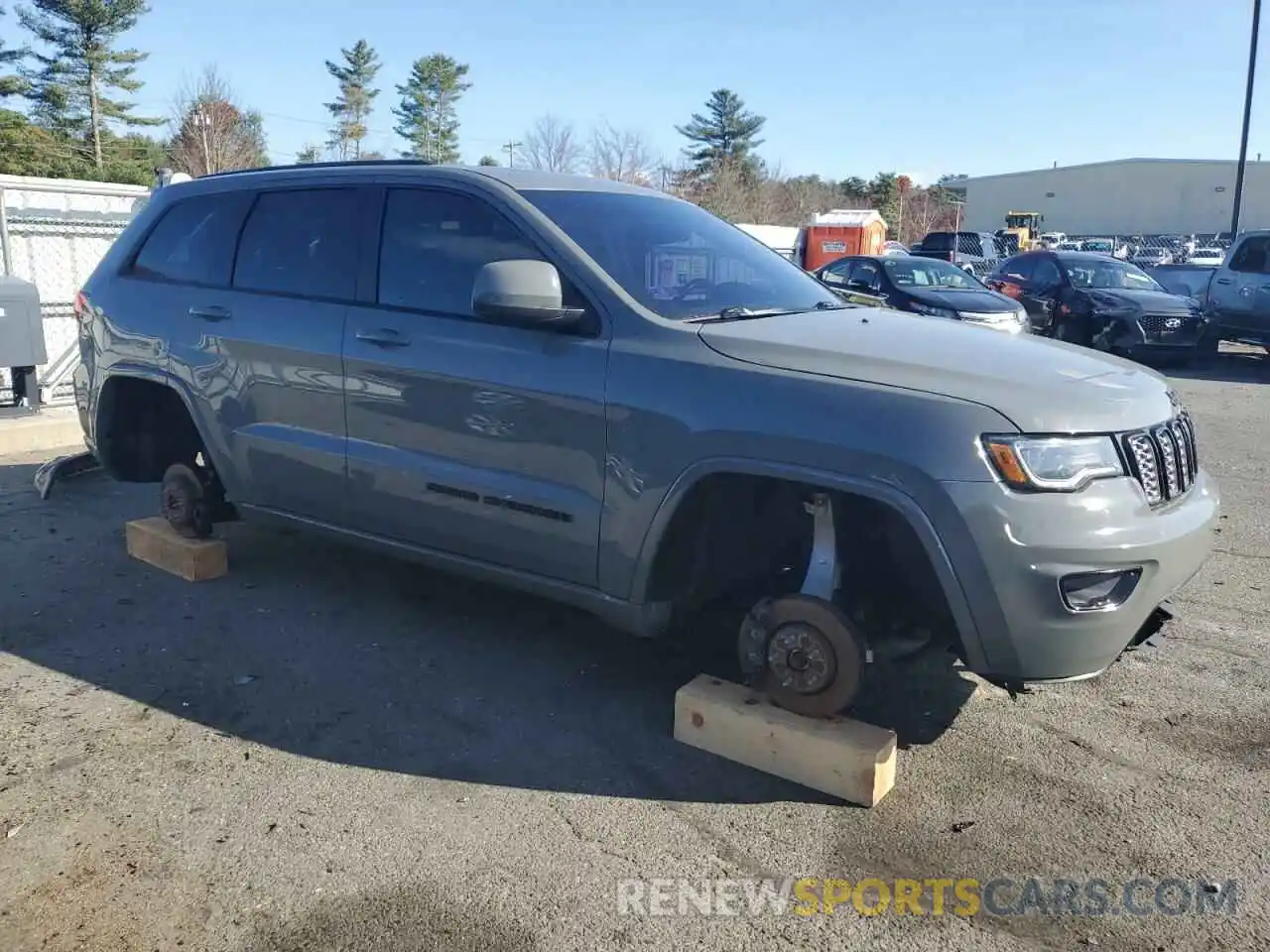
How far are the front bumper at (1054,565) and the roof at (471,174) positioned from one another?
7.08ft

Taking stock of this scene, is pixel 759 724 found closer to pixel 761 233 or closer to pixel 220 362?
pixel 220 362

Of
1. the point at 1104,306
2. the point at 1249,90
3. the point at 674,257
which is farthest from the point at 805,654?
the point at 1249,90

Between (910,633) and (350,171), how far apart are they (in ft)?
9.69

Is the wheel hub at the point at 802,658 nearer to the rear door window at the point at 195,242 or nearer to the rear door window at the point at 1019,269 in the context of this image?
the rear door window at the point at 195,242

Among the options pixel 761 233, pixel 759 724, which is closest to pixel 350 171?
pixel 759 724

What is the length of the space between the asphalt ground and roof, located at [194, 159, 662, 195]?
1880mm

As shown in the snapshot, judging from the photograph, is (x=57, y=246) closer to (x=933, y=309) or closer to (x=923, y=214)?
(x=933, y=309)

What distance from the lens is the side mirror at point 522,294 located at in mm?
3529

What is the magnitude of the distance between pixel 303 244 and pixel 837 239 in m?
23.4

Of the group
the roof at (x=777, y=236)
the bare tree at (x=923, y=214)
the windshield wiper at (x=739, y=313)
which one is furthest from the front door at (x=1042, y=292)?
the bare tree at (x=923, y=214)

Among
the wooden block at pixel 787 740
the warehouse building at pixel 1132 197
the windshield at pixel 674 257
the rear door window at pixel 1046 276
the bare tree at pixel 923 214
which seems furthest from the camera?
the warehouse building at pixel 1132 197

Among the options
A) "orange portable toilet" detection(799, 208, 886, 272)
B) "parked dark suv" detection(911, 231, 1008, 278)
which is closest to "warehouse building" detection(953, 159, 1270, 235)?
"parked dark suv" detection(911, 231, 1008, 278)

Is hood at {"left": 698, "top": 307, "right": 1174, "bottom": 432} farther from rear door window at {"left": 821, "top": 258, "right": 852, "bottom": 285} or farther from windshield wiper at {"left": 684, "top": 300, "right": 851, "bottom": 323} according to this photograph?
rear door window at {"left": 821, "top": 258, "right": 852, "bottom": 285}

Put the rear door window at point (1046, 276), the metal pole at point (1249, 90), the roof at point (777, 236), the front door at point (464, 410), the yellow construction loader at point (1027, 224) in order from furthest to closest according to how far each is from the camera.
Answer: the yellow construction loader at point (1027, 224)
the roof at point (777, 236)
the metal pole at point (1249, 90)
the rear door window at point (1046, 276)
the front door at point (464, 410)
